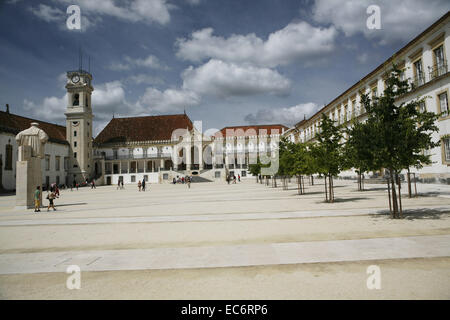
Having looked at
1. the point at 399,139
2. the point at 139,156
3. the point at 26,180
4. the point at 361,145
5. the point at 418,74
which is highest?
the point at 418,74

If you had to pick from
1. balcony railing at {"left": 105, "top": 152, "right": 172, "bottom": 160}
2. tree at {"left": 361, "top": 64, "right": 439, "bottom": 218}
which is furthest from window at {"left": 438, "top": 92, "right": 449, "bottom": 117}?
balcony railing at {"left": 105, "top": 152, "right": 172, "bottom": 160}

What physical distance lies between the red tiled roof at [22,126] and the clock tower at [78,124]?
2803mm

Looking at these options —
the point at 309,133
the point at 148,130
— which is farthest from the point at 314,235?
the point at 148,130

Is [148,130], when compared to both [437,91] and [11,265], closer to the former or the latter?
[437,91]

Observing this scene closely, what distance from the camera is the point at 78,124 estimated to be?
6369cm

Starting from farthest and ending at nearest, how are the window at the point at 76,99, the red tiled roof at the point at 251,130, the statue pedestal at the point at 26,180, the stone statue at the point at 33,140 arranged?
1. the red tiled roof at the point at 251,130
2. the window at the point at 76,99
3. the stone statue at the point at 33,140
4. the statue pedestal at the point at 26,180

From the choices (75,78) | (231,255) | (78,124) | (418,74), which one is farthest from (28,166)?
(75,78)

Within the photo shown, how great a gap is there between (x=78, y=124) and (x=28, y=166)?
5128 cm

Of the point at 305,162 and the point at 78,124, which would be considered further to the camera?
the point at 78,124

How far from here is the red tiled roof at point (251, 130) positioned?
7206cm

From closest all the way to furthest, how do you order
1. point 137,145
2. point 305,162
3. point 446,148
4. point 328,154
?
1. point 328,154
2. point 305,162
3. point 446,148
4. point 137,145

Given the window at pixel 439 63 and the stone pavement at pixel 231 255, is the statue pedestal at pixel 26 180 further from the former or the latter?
the window at pixel 439 63

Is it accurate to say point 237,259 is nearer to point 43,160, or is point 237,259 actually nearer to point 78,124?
point 43,160

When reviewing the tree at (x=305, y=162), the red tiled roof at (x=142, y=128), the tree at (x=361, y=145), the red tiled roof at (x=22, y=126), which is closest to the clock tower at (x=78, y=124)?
the red tiled roof at (x=22, y=126)
